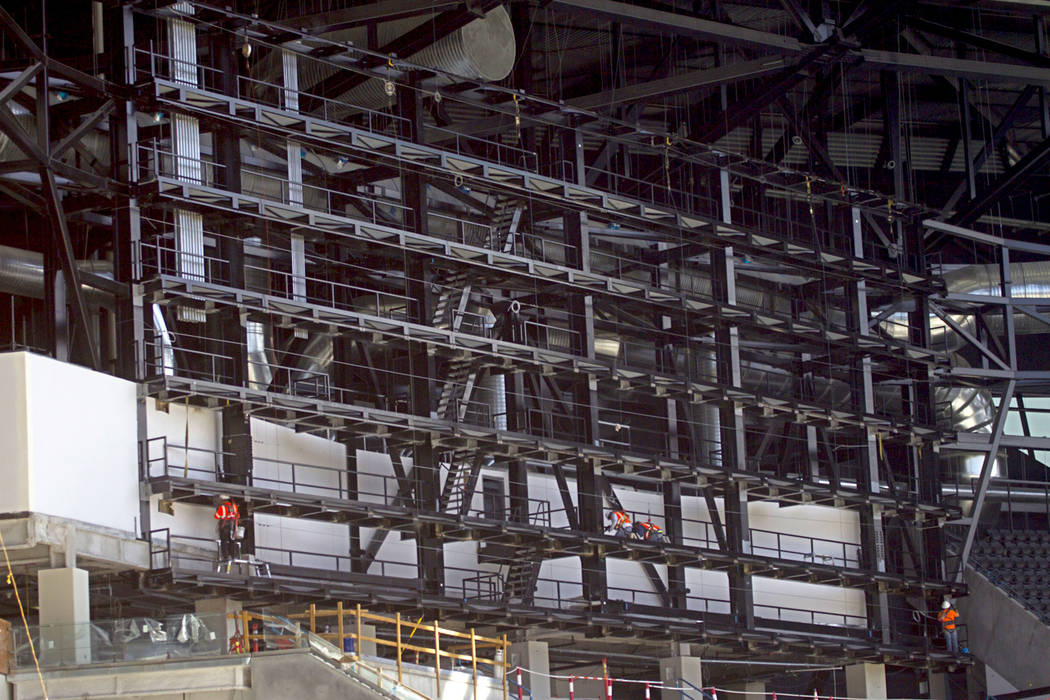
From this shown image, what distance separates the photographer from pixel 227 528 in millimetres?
49562

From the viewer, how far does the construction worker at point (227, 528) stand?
4941cm

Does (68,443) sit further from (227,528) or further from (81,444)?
(227,528)

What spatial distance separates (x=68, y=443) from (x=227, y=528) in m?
5.21

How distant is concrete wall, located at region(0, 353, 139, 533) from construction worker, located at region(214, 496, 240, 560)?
2.36 m

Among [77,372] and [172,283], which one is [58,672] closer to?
[77,372]

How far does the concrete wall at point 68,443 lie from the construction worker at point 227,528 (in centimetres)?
236

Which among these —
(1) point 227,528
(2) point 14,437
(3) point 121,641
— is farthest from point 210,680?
(2) point 14,437

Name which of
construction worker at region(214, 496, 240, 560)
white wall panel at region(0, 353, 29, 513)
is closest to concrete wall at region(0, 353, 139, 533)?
white wall panel at region(0, 353, 29, 513)

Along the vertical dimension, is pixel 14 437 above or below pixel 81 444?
above

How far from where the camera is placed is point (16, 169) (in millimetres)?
48656

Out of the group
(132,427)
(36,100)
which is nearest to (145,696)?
(132,427)

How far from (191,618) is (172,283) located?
1065 cm

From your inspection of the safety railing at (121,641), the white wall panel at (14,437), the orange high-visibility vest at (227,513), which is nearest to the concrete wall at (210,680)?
the safety railing at (121,641)

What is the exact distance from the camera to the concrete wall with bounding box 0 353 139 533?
45.4m
